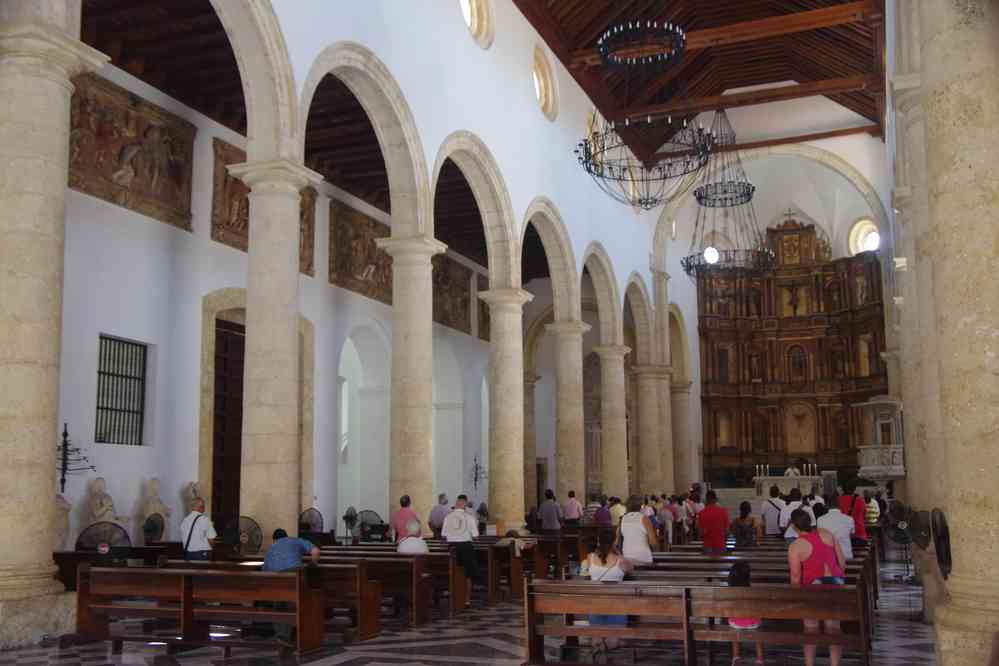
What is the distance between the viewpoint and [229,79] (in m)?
15.3

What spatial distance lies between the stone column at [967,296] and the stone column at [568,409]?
1444 cm

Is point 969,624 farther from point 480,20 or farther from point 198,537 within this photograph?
point 480,20

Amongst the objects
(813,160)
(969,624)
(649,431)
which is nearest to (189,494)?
(969,624)

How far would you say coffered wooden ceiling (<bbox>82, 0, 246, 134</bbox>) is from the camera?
44.2 feet

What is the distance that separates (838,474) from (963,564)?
28861mm

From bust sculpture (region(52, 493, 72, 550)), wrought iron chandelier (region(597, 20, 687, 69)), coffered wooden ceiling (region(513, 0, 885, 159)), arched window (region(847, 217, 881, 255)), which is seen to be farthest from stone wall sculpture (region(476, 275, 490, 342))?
bust sculpture (region(52, 493, 72, 550))

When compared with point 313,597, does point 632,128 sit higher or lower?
higher

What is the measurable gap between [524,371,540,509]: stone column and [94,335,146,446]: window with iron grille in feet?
52.8

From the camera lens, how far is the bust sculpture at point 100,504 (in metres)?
13.0

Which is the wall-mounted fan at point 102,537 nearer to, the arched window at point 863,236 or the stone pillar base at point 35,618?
the stone pillar base at point 35,618

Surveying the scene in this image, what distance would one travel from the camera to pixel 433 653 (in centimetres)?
805

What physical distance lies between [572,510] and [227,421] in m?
6.36

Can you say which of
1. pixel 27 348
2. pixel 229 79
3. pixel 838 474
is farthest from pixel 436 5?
pixel 838 474

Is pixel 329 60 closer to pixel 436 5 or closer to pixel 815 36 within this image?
pixel 436 5
